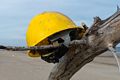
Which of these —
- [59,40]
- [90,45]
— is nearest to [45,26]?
[59,40]

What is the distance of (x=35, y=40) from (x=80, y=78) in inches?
417

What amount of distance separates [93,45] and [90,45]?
25 mm

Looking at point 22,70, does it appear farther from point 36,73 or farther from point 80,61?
point 80,61

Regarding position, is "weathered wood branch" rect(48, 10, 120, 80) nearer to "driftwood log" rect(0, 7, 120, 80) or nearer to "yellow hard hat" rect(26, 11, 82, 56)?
"driftwood log" rect(0, 7, 120, 80)

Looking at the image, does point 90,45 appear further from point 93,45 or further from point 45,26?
point 45,26

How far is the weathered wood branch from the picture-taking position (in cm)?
290

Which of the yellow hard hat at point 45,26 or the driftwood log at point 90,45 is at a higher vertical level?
the yellow hard hat at point 45,26

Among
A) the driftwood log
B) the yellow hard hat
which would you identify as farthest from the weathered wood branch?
the yellow hard hat

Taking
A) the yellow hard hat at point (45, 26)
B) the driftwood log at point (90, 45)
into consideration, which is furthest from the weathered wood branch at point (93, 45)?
the yellow hard hat at point (45, 26)

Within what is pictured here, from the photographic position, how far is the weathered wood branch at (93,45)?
290 centimetres

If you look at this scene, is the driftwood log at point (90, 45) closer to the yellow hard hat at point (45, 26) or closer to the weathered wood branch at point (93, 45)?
the weathered wood branch at point (93, 45)

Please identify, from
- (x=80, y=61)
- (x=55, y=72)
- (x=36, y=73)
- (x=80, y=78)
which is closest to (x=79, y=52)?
(x=80, y=61)

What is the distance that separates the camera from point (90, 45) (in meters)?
3.07

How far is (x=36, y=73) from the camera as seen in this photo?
15.7 meters
